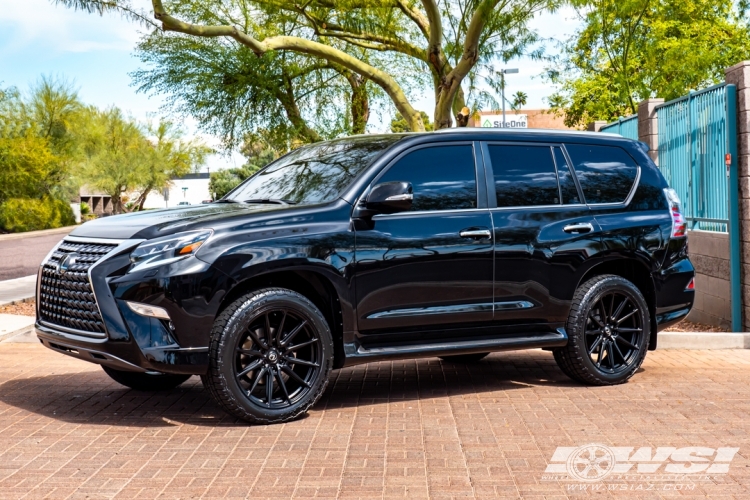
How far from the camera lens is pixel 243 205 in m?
7.58

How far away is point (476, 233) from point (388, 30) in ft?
42.7

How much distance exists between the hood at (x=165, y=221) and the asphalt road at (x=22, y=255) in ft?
49.8

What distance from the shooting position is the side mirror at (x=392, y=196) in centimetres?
702

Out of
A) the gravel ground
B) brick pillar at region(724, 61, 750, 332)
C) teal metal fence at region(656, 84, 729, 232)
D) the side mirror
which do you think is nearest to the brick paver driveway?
the side mirror

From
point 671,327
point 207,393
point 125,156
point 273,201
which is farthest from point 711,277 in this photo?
point 125,156

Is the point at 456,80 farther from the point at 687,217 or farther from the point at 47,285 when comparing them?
the point at 47,285

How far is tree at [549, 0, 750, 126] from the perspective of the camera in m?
29.8

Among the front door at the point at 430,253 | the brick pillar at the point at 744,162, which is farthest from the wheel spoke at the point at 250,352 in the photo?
the brick pillar at the point at 744,162

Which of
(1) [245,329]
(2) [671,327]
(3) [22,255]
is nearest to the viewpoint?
(1) [245,329]

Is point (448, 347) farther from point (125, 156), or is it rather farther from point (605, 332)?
point (125, 156)

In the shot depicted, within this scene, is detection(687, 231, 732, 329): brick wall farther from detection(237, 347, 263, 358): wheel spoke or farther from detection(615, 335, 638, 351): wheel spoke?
detection(237, 347, 263, 358): wheel spoke

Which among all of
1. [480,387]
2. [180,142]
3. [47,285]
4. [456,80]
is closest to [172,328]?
[47,285]

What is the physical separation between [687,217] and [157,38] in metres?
13.4

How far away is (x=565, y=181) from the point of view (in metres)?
8.22
